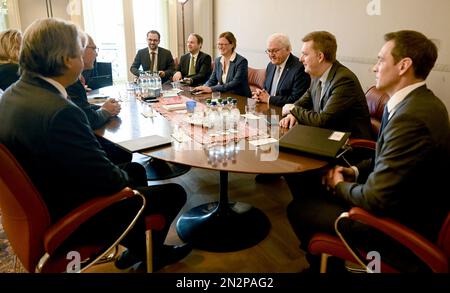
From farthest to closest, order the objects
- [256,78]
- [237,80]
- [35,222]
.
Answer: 1. [256,78]
2. [237,80]
3. [35,222]

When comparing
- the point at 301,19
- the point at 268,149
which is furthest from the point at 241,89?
the point at 268,149

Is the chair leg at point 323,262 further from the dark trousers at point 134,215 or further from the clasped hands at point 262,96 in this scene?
the clasped hands at point 262,96

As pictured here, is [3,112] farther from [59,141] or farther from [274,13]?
[274,13]

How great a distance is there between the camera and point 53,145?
1.22 metres

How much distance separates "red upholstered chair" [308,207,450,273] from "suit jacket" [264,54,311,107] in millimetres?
1576

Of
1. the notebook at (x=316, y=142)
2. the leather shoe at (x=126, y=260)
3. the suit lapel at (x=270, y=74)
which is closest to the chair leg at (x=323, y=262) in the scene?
the notebook at (x=316, y=142)

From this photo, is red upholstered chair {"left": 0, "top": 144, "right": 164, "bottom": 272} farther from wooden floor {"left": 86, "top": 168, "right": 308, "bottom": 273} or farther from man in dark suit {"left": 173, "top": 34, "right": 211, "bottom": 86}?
man in dark suit {"left": 173, "top": 34, "right": 211, "bottom": 86}

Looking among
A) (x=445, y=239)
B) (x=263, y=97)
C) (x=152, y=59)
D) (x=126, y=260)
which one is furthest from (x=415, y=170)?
(x=152, y=59)

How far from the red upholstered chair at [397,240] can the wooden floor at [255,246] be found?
2.11 feet

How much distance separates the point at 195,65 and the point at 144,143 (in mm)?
2920

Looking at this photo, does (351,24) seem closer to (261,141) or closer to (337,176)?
(261,141)

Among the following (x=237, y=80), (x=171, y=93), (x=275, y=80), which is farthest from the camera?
(x=237, y=80)

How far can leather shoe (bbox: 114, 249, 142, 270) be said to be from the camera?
6.29ft

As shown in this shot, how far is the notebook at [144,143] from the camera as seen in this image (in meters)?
1.69
